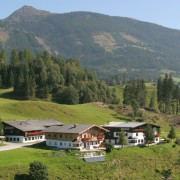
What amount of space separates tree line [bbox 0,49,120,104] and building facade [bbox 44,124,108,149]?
64256 millimetres

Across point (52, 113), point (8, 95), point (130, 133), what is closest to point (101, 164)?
point (130, 133)

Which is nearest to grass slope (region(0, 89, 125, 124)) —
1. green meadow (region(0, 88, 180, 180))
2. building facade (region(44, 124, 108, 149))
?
green meadow (region(0, 88, 180, 180))

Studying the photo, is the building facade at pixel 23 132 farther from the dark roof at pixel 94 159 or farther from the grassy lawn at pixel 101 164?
the dark roof at pixel 94 159

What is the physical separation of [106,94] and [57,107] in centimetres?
5441

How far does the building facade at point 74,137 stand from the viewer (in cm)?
9119

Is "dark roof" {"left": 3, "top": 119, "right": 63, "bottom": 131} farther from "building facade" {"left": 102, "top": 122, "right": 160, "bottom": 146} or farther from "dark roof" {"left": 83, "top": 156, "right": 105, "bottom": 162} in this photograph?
"dark roof" {"left": 83, "top": 156, "right": 105, "bottom": 162}

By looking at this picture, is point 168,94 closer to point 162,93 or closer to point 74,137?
point 162,93

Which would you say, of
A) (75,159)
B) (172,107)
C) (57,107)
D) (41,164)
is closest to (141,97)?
(172,107)

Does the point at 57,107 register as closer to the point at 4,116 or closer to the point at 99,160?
the point at 4,116

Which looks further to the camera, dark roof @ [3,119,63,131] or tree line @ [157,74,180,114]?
tree line @ [157,74,180,114]

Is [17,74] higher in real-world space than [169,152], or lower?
higher

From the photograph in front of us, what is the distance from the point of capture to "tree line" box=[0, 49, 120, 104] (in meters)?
163

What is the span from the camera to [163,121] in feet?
485

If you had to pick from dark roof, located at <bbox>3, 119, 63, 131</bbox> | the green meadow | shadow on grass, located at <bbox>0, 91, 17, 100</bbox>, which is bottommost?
the green meadow
